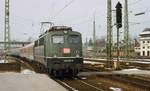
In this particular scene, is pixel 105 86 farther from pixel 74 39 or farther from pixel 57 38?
pixel 57 38

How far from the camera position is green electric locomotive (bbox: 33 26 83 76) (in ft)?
79.0

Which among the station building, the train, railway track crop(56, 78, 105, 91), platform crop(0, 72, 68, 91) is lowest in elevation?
railway track crop(56, 78, 105, 91)

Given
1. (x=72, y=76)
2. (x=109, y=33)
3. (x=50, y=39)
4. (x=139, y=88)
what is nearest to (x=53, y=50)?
(x=50, y=39)

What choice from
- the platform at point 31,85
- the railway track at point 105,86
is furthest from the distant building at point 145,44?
the platform at point 31,85

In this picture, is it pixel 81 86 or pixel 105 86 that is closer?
pixel 105 86

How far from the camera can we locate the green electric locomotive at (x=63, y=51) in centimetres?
2409

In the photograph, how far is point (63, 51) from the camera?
24422 millimetres

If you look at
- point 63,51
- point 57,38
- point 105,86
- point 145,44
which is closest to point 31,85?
point 105,86

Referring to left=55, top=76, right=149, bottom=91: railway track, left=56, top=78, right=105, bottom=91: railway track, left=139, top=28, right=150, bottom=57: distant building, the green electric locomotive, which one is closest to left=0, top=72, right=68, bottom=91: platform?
left=56, top=78, right=105, bottom=91: railway track

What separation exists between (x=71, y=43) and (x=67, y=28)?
3.96 ft

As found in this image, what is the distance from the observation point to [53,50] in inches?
964

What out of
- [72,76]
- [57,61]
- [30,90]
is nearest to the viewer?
[30,90]

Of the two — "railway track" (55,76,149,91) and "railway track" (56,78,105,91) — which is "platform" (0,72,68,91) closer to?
"railway track" (56,78,105,91)

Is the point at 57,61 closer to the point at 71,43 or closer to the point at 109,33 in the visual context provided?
the point at 71,43
